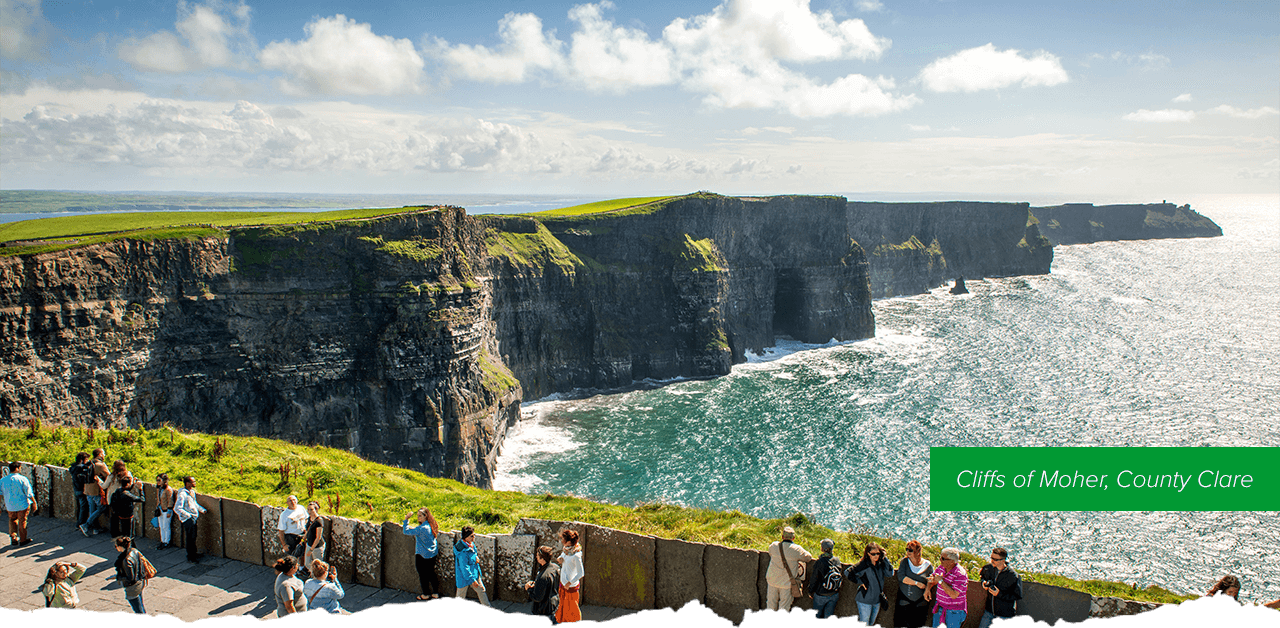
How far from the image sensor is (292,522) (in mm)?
17312

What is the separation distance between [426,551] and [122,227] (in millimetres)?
62007

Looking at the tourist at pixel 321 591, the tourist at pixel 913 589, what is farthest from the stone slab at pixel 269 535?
the tourist at pixel 913 589

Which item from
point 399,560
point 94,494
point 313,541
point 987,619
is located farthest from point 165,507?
point 987,619

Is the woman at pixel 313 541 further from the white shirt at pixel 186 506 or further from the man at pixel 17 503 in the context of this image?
the man at pixel 17 503

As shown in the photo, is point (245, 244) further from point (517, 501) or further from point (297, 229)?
point (517, 501)

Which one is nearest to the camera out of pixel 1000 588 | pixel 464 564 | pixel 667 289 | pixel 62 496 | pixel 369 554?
pixel 1000 588

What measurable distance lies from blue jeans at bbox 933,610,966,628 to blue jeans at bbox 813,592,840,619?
195cm

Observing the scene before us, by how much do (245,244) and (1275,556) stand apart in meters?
78.9

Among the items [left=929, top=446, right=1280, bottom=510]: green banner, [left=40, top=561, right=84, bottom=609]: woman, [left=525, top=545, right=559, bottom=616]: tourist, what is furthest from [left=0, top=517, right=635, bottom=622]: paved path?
[left=929, top=446, right=1280, bottom=510]: green banner

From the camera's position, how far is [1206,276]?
194 metres

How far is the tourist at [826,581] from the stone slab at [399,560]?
9453 millimetres

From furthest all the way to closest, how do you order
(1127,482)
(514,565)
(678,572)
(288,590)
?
1. (1127,482)
2. (514,565)
3. (678,572)
4. (288,590)

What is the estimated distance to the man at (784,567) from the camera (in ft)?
47.8

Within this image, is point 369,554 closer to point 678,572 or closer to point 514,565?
point 514,565
